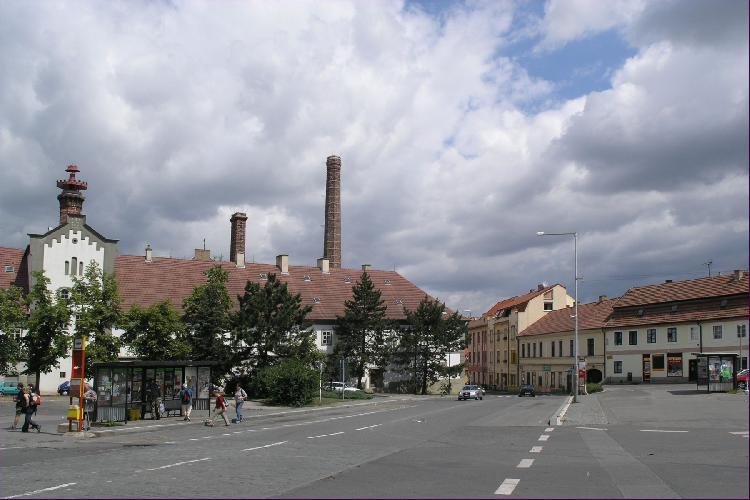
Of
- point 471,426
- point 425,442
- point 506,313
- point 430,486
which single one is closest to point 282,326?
point 471,426

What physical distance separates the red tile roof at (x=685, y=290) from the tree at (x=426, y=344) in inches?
710

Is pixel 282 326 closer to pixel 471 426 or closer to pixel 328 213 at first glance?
pixel 471 426

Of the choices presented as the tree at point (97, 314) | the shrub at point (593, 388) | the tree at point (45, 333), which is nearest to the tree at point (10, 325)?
the tree at point (45, 333)

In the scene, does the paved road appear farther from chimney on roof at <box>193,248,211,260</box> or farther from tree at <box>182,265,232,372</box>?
chimney on roof at <box>193,248,211,260</box>

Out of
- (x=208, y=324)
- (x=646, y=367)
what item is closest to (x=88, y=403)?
(x=208, y=324)

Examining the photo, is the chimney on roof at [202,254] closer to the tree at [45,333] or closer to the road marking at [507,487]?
the tree at [45,333]

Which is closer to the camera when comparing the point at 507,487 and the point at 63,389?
the point at 507,487

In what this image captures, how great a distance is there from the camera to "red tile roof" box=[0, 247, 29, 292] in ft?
207

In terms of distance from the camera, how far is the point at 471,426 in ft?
89.1

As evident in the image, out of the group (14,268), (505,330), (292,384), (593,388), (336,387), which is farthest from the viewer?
(505,330)

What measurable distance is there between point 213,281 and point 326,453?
38.2 meters

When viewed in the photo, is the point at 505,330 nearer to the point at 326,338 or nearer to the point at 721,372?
the point at 326,338

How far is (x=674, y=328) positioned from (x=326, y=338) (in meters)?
32.1

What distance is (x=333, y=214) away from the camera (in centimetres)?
9019
